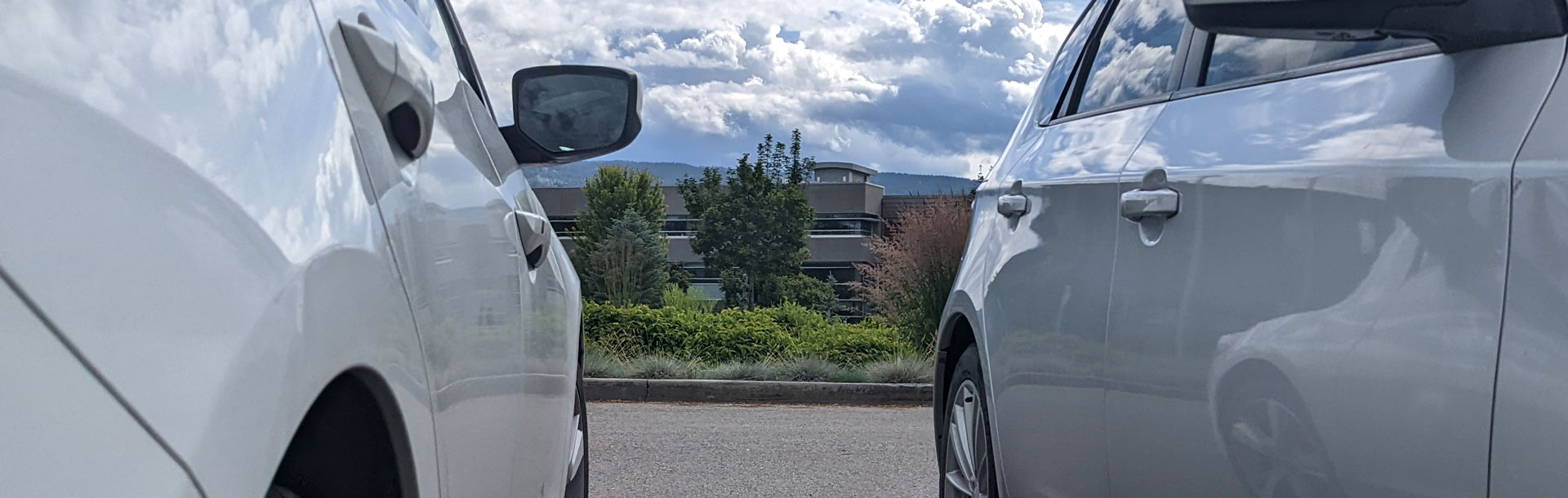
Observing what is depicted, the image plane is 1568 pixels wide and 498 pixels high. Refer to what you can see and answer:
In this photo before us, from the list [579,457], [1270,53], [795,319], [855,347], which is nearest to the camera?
[1270,53]

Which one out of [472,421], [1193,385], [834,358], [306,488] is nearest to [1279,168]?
[1193,385]

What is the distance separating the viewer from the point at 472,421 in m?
Answer: 1.88

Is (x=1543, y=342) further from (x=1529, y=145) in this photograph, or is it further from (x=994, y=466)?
(x=994, y=466)

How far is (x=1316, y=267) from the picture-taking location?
177 centimetres

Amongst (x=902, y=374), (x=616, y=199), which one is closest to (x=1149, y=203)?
(x=902, y=374)

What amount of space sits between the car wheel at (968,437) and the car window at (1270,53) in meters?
1.23

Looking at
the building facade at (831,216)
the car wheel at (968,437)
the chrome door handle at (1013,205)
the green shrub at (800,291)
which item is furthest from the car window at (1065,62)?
the building facade at (831,216)

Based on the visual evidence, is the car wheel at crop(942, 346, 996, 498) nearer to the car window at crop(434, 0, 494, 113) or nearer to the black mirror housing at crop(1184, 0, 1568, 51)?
the car window at crop(434, 0, 494, 113)

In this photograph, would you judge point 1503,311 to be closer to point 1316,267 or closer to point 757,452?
point 1316,267

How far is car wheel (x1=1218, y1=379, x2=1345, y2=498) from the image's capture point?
5.68 feet

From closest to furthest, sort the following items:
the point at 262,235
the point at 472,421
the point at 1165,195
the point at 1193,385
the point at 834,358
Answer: the point at 262,235
the point at 472,421
the point at 1193,385
the point at 1165,195
the point at 834,358

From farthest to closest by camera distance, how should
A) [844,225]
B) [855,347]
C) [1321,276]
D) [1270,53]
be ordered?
1. [844,225]
2. [855,347]
3. [1270,53]
4. [1321,276]

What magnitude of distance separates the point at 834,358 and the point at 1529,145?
10091 mm

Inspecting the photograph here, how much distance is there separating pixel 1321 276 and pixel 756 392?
797cm
